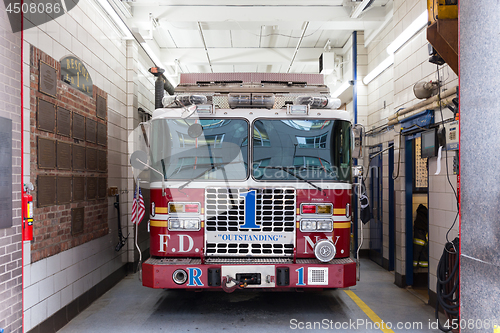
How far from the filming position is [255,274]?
4094 millimetres

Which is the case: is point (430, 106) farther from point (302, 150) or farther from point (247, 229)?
point (247, 229)

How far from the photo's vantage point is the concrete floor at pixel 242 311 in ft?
14.1

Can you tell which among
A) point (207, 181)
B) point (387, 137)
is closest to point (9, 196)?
point (207, 181)

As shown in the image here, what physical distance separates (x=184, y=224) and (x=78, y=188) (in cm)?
164

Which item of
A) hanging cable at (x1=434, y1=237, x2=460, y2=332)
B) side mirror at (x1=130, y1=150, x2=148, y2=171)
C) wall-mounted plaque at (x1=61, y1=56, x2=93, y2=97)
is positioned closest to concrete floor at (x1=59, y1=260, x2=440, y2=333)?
hanging cable at (x1=434, y1=237, x2=460, y2=332)

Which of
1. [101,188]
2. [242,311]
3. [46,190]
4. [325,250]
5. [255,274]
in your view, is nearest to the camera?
[46,190]

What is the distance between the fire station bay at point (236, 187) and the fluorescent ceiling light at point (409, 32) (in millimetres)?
27

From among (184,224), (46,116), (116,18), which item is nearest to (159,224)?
(184,224)

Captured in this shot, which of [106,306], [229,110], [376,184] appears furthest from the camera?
[376,184]

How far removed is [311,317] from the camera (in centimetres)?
462

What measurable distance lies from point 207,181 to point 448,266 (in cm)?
312

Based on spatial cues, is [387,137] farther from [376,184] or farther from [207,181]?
[207,181]

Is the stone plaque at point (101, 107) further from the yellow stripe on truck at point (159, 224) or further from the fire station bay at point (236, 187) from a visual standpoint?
the yellow stripe on truck at point (159, 224)

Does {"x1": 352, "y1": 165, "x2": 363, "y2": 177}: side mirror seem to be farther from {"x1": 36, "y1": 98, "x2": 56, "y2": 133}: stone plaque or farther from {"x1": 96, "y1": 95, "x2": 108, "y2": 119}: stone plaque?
{"x1": 96, "y1": 95, "x2": 108, "y2": 119}: stone plaque
